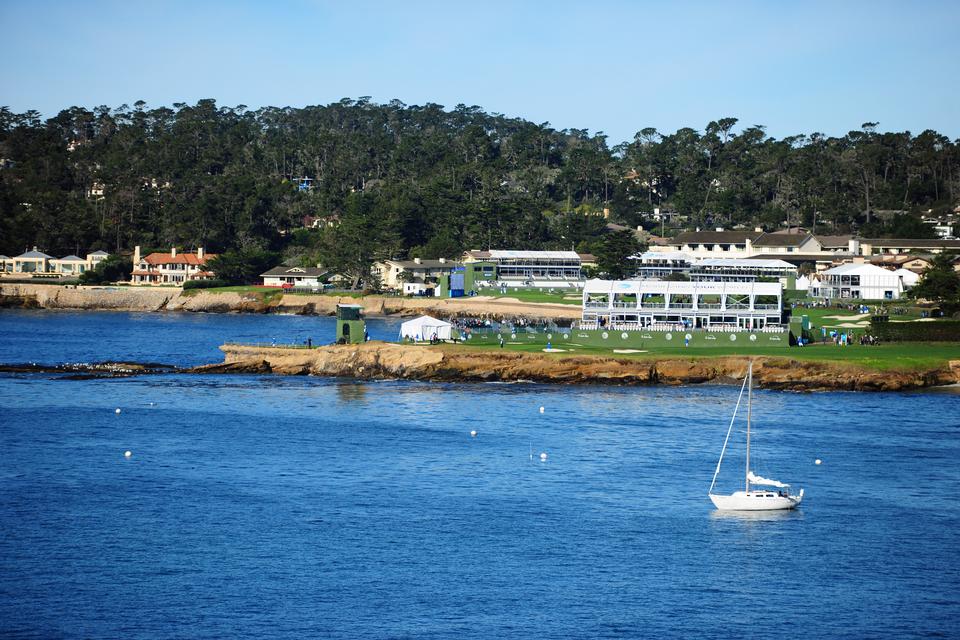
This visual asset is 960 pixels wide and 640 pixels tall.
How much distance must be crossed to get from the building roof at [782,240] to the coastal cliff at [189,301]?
50.2 metres

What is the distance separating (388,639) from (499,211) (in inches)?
5933

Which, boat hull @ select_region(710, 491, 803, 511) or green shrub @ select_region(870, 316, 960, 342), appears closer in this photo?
boat hull @ select_region(710, 491, 803, 511)

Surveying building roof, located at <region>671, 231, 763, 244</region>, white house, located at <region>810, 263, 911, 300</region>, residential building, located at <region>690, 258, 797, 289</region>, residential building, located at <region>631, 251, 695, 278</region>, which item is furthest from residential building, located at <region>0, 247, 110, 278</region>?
white house, located at <region>810, 263, 911, 300</region>

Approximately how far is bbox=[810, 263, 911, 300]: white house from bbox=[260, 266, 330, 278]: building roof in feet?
238

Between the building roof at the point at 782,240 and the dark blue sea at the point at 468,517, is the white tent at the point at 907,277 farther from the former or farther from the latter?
the dark blue sea at the point at 468,517

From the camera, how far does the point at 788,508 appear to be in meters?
53.0

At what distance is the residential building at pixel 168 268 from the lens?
182750 mm

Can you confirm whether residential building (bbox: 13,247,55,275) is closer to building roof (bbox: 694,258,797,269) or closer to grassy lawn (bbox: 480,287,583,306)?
grassy lawn (bbox: 480,287,583,306)

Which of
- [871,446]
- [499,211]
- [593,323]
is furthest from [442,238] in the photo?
[871,446]

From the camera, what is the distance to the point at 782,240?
6875 inches

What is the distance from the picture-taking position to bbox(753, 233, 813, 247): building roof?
173625mm

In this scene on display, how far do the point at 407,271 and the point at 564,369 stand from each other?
86.6 meters

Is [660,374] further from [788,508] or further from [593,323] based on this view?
[788,508]

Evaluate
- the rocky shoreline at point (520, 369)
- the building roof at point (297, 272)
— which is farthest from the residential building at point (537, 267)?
the rocky shoreline at point (520, 369)
